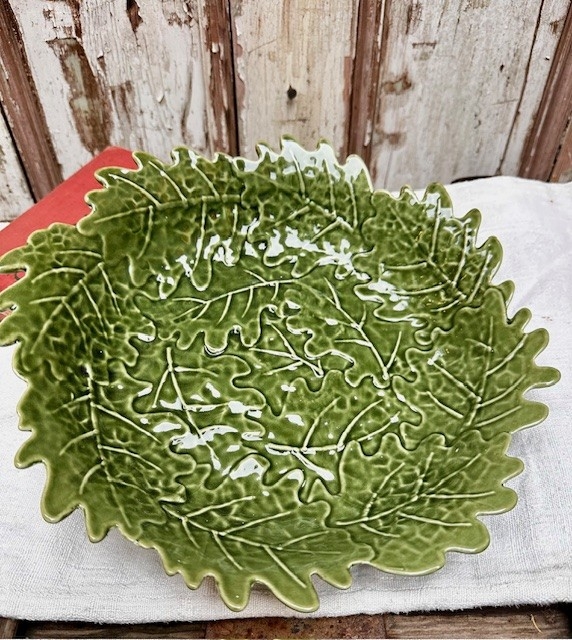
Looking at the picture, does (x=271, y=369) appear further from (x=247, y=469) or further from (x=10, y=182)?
(x=10, y=182)

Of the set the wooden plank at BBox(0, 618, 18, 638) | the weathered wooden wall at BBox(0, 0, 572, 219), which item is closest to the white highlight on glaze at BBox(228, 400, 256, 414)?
the wooden plank at BBox(0, 618, 18, 638)

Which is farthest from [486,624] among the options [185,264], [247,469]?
[185,264]

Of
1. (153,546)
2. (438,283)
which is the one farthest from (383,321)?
(153,546)

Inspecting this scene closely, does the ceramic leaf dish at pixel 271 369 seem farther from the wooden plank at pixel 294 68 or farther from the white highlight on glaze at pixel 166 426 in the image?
the wooden plank at pixel 294 68

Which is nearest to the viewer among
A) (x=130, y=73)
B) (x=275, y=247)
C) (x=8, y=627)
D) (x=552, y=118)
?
(x=8, y=627)

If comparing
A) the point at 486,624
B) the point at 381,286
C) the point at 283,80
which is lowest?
the point at 486,624

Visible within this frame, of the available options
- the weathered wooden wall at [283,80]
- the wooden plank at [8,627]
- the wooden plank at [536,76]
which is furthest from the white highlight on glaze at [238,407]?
the wooden plank at [536,76]

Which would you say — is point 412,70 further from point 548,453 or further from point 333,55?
point 548,453
